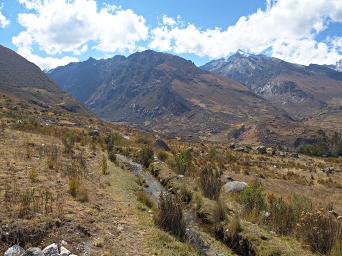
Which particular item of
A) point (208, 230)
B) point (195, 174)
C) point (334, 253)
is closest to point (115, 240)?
point (208, 230)

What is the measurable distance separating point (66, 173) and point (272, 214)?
9995 mm

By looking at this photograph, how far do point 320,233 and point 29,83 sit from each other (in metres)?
154

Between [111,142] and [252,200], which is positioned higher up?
[111,142]

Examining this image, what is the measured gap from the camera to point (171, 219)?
14.0 meters

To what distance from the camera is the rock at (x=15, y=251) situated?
33.0 ft

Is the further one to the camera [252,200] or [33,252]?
[252,200]

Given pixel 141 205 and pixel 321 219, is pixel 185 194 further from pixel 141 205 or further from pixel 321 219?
pixel 321 219

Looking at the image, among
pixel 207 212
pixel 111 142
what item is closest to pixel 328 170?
pixel 111 142

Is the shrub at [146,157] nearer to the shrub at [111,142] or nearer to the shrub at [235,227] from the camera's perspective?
the shrub at [111,142]

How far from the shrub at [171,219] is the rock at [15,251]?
5.12m

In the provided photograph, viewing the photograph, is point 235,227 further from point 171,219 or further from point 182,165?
point 182,165

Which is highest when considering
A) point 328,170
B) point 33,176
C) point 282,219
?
point 33,176

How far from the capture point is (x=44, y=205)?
13.9 metres

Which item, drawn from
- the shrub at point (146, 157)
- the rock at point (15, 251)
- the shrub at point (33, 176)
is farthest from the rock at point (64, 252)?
the shrub at point (146, 157)
